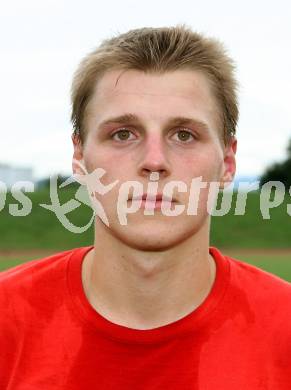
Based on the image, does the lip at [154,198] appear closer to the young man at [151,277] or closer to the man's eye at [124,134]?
the young man at [151,277]

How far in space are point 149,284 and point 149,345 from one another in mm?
304

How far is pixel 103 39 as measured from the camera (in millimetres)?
3508

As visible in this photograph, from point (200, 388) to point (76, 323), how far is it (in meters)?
0.60

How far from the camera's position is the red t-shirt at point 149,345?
3.00m

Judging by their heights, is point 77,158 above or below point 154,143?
below

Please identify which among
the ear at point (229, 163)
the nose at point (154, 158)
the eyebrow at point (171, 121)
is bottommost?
the ear at point (229, 163)

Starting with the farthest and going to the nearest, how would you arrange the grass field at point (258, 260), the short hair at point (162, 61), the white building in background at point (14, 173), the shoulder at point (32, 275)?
the white building in background at point (14, 173) < the grass field at point (258, 260) < the shoulder at point (32, 275) < the short hair at point (162, 61)

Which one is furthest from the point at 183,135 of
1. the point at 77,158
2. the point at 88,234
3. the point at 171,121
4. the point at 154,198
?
the point at 88,234

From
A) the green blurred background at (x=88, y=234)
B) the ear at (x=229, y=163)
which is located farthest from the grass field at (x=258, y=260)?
the ear at (x=229, y=163)

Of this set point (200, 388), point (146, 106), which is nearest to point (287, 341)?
point (200, 388)

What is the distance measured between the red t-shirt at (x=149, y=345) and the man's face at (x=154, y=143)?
0.37 m

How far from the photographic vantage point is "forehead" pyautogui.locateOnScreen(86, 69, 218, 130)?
3.00 meters

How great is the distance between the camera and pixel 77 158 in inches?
136

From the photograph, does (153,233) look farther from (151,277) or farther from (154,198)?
(151,277)
